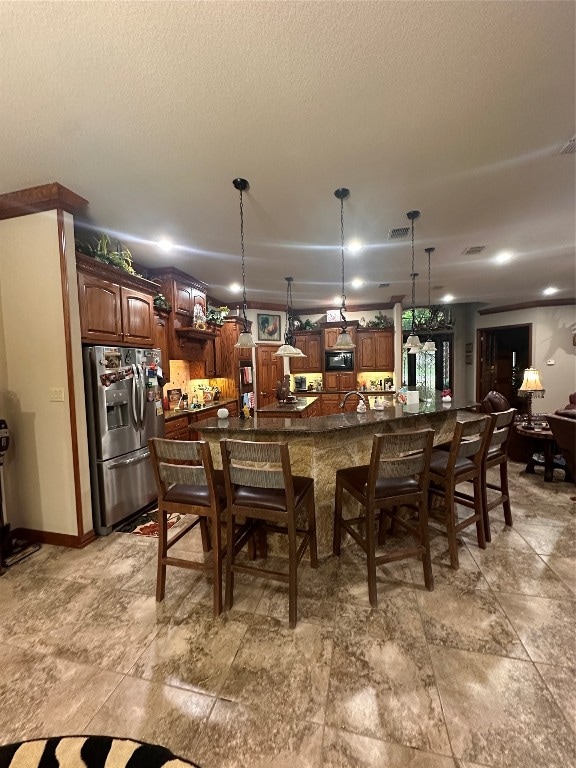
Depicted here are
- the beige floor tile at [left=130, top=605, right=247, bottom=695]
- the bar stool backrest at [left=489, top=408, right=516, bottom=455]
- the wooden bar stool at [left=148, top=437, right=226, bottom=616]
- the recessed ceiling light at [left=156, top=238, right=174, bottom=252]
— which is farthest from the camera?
the recessed ceiling light at [left=156, top=238, right=174, bottom=252]

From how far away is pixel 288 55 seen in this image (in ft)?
4.99

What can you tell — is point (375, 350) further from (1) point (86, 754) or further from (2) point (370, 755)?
(1) point (86, 754)

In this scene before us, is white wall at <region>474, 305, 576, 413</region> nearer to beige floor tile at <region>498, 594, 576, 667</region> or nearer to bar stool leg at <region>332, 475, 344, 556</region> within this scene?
beige floor tile at <region>498, 594, 576, 667</region>

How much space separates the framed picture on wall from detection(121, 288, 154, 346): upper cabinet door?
11.3 feet

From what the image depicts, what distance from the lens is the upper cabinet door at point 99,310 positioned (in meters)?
2.85

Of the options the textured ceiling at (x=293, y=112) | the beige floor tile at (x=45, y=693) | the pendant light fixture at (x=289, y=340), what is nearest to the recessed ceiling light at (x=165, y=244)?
the textured ceiling at (x=293, y=112)

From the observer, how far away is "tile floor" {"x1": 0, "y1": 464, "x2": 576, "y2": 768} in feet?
4.21

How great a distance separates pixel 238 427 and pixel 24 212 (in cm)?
255

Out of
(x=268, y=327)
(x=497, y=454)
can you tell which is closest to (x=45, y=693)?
(x=497, y=454)

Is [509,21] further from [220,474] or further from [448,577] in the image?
[448,577]

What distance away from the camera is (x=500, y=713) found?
4.48ft

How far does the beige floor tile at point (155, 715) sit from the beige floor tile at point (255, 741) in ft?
0.19

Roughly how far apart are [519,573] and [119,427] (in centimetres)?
352

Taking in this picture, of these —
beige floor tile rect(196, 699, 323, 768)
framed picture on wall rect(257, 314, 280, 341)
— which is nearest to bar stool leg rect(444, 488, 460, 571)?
beige floor tile rect(196, 699, 323, 768)
